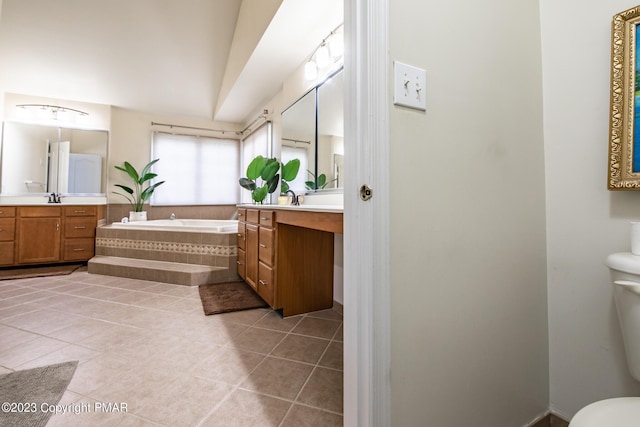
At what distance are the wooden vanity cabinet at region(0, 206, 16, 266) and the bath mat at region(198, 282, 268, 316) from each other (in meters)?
2.63

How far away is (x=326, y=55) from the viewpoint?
2270mm

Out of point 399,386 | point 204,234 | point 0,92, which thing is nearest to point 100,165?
point 0,92

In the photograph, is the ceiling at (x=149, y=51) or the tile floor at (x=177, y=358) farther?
the ceiling at (x=149, y=51)

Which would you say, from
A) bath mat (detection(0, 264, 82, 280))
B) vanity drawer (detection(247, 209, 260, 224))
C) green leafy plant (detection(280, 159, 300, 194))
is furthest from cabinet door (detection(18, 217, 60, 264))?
green leafy plant (detection(280, 159, 300, 194))

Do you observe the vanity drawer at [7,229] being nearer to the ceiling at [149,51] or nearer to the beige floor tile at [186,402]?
the ceiling at [149,51]

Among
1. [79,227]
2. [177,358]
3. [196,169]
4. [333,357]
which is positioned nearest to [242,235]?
[177,358]

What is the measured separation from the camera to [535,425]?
991 millimetres

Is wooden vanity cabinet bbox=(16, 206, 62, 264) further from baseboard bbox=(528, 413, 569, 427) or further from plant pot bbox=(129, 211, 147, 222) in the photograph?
baseboard bbox=(528, 413, 569, 427)

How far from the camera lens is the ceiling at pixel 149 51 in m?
2.80

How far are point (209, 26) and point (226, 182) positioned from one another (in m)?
2.34

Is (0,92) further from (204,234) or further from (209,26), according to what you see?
(204,234)

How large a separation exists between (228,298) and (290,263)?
33.6 inches

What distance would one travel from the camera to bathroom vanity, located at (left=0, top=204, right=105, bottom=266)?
3426 mm

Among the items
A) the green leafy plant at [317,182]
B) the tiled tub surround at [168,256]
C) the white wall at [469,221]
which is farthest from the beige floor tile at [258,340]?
the tiled tub surround at [168,256]
